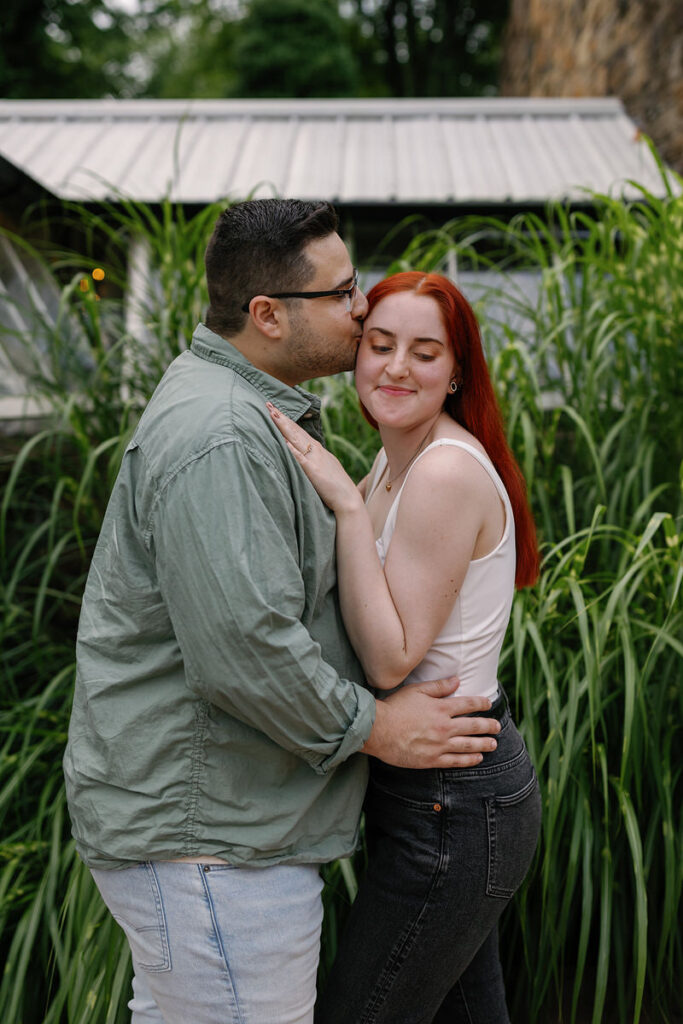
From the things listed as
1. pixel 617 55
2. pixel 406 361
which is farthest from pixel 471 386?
pixel 617 55

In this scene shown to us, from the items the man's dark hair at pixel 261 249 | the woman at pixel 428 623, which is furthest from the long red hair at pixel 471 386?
the man's dark hair at pixel 261 249

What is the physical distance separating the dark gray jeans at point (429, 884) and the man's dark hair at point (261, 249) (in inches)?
32.4

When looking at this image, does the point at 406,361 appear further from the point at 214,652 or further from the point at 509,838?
the point at 509,838

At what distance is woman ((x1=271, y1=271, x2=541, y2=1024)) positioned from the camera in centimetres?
139

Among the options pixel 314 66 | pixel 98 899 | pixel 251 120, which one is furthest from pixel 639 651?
pixel 314 66

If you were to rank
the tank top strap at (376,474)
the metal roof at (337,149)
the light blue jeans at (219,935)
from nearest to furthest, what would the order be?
the light blue jeans at (219,935) → the tank top strap at (376,474) → the metal roof at (337,149)

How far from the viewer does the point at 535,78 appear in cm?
852

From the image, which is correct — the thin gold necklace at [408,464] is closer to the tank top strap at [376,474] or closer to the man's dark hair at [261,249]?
the tank top strap at [376,474]

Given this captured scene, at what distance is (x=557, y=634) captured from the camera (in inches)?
82.8

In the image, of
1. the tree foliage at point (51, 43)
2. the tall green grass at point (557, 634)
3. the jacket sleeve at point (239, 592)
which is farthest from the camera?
the tree foliage at point (51, 43)

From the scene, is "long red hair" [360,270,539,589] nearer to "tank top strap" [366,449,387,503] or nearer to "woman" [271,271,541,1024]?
"woman" [271,271,541,1024]

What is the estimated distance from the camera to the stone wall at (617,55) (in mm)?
5234

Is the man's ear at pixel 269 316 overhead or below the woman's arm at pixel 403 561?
overhead

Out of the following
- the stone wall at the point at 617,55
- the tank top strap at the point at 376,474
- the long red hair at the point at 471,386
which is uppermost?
the stone wall at the point at 617,55
